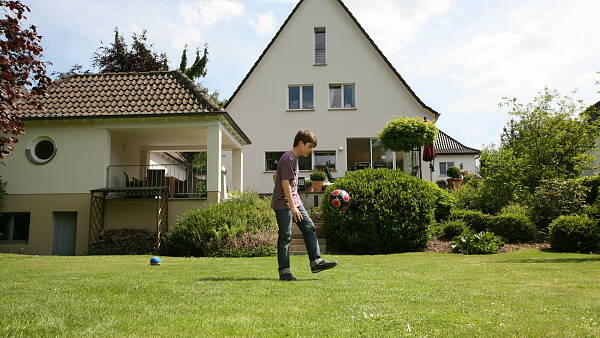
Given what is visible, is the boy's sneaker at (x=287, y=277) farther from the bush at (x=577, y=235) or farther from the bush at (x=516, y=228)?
the bush at (x=516, y=228)

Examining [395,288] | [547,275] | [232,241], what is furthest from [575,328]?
[232,241]

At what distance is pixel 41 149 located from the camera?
1742cm

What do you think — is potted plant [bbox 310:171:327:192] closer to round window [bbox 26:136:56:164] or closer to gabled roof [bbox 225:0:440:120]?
gabled roof [bbox 225:0:440:120]

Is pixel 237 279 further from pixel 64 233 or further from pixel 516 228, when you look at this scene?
pixel 64 233

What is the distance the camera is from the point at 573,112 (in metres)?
21.6

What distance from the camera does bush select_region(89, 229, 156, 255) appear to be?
15.3m

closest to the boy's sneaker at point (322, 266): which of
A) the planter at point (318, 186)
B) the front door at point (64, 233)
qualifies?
the front door at point (64, 233)

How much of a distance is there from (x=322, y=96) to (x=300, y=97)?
1125mm

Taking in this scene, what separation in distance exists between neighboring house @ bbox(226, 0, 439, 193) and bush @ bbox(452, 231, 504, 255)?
10.6 meters

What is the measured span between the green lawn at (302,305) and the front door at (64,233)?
10.1m

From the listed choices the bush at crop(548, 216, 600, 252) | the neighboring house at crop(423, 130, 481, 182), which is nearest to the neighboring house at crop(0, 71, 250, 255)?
the bush at crop(548, 216, 600, 252)

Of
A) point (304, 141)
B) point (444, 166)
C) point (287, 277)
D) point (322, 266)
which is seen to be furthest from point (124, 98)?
point (444, 166)

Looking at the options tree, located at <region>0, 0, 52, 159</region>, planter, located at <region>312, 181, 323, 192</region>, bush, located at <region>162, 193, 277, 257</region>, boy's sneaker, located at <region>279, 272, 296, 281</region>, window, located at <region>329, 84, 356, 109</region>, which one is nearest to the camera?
boy's sneaker, located at <region>279, 272, 296, 281</region>

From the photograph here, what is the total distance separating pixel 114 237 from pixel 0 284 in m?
9.13
